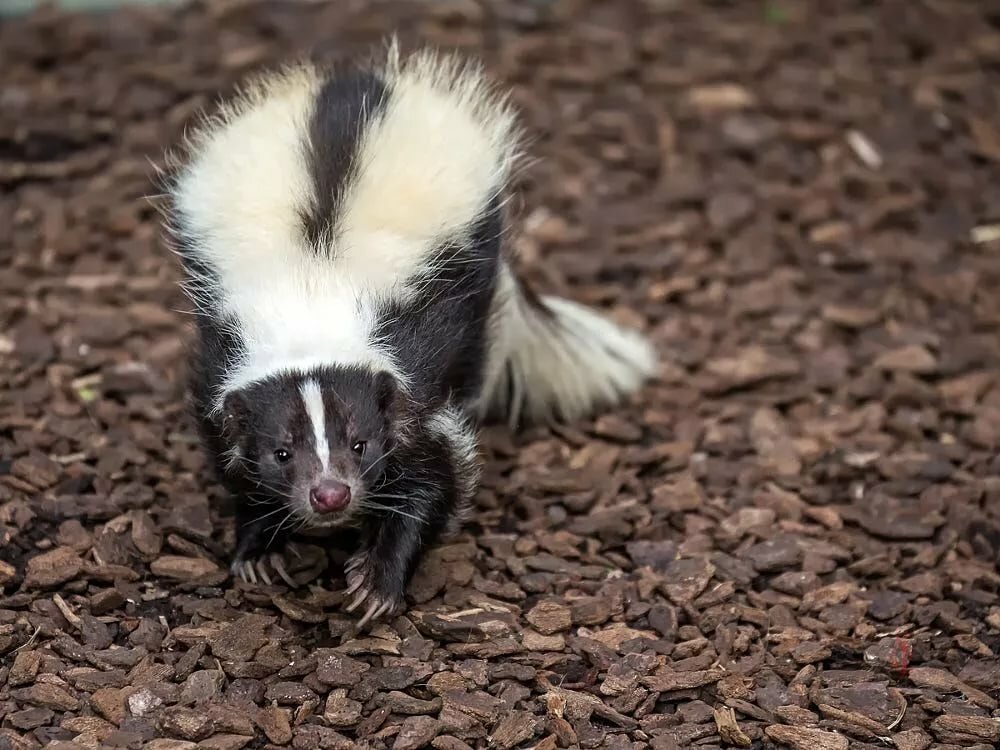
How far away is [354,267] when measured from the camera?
5348 millimetres

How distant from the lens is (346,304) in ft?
17.3

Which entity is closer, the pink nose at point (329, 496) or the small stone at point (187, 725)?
the small stone at point (187, 725)

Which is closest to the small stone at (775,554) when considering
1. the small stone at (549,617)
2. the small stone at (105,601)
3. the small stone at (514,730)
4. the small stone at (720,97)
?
the small stone at (549,617)

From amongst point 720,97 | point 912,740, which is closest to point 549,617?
point 912,740

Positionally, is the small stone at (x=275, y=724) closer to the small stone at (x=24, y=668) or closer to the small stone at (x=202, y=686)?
the small stone at (x=202, y=686)

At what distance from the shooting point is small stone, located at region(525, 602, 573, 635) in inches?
209

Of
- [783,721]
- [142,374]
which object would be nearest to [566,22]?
[142,374]

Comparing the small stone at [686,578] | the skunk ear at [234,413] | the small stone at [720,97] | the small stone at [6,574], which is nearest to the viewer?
the skunk ear at [234,413]

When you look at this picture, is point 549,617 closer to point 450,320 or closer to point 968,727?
point 450,320

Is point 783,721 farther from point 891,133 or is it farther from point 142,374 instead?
point 891,133

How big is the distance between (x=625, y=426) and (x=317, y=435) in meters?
2.17

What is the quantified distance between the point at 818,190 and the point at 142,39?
4683 millimetres

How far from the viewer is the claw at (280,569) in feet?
18.2

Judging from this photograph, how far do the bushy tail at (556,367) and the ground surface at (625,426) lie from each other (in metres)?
0.15
